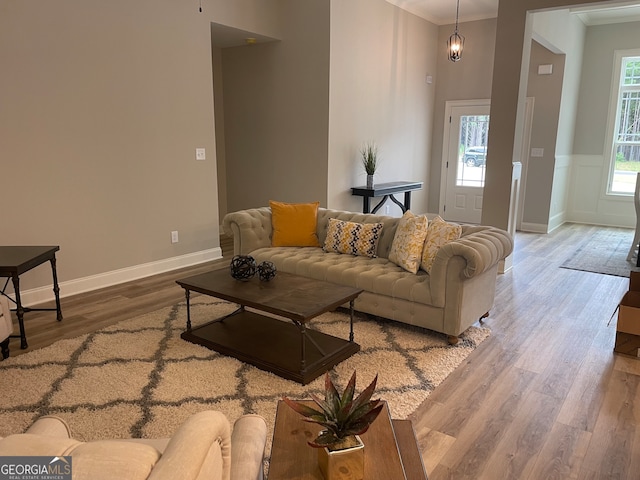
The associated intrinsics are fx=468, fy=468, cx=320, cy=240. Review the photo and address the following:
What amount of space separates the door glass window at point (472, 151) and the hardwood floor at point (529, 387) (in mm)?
3632

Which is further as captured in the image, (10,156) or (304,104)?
Result: (304,104)

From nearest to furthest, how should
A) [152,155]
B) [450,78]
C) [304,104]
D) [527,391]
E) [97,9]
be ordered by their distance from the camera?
[527,391] → [97,9] → [152,155] → [304,104] → [450,78]

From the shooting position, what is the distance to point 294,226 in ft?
13.7

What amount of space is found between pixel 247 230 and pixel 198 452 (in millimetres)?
3331

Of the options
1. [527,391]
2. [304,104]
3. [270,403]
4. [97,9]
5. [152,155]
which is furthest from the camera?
[304,104]

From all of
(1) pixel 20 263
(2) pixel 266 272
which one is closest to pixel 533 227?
(2) pixel 266 272

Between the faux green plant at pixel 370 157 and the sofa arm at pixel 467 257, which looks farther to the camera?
the faux green plant at pixel 370 157

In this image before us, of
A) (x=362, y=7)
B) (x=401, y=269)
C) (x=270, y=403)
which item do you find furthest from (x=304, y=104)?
(x=270, y=403)

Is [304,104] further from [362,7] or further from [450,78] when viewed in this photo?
[450,78]

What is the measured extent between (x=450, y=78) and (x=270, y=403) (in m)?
6.87

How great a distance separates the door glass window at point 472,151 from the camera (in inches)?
302

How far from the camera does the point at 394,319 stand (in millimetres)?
3346

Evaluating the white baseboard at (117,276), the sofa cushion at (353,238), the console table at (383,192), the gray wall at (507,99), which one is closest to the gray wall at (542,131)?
the console table at (383,192)

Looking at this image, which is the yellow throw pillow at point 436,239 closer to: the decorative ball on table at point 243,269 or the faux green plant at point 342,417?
the decorative ball on table at point 243,269
